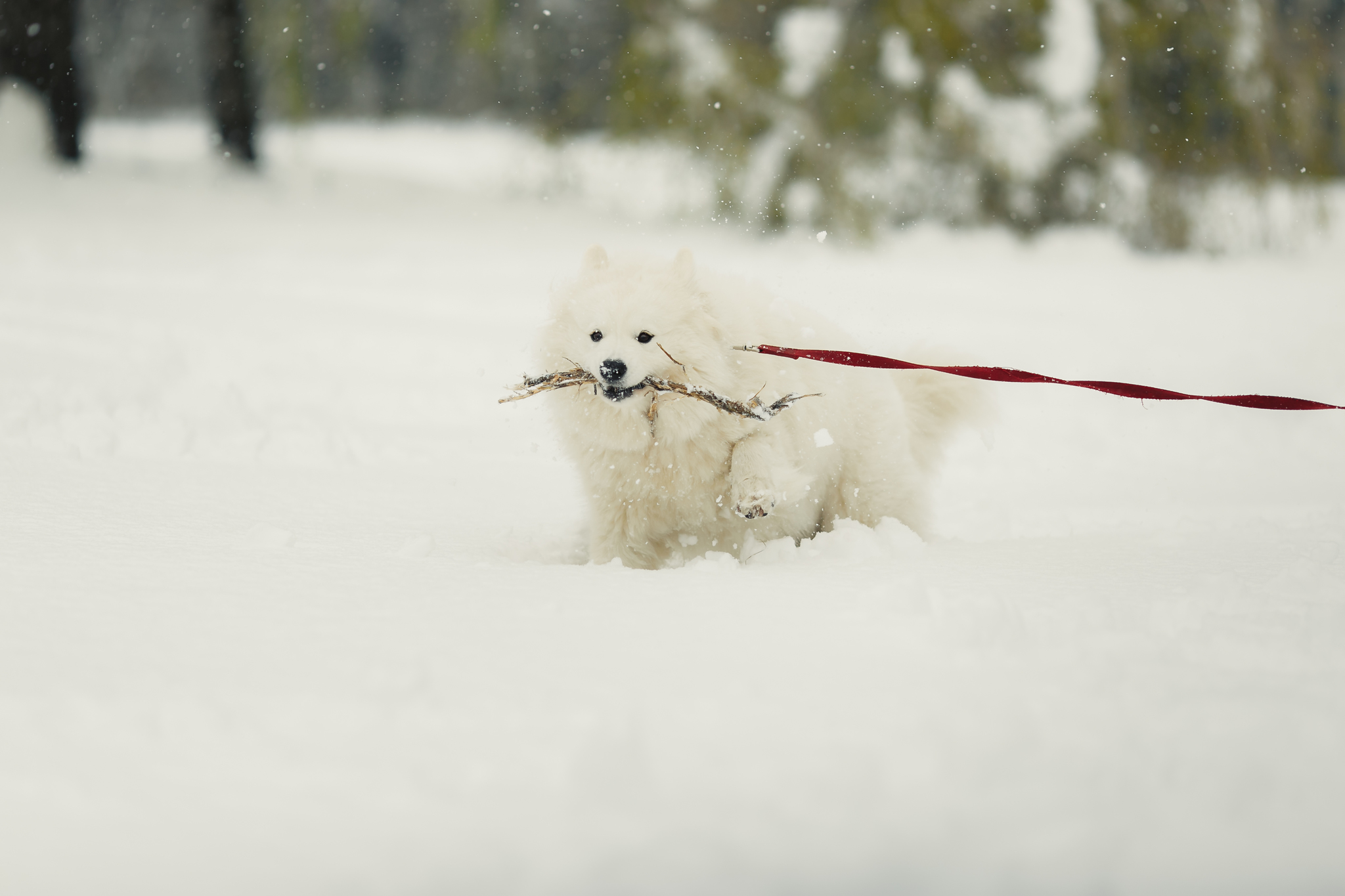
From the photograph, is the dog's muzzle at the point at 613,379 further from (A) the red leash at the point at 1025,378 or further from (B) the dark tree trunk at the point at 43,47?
(B) the dark tree trunk at the point at 43,47

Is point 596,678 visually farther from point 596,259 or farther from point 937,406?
point 937,406

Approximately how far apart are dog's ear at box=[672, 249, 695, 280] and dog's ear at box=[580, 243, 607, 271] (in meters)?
0.24

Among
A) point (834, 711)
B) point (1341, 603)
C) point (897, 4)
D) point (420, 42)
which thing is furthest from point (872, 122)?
point (420, 42)

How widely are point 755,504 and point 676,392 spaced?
0.43m

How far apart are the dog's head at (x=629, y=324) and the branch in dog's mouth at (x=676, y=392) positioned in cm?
2

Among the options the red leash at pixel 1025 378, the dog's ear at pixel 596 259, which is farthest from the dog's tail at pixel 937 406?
the dog's ear at pixel 596 259

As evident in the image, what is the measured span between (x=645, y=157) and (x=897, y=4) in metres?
Result: 2.93

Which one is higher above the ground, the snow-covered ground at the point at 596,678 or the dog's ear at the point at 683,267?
the dog's ear at the point at 683,267

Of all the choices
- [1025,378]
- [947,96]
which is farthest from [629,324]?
[947,96]

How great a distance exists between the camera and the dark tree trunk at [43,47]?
960 cm

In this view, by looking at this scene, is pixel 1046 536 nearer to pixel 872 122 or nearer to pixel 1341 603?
pixel 1341 603

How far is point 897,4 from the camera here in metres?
10.4

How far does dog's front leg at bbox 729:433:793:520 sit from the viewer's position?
3332 millimetres

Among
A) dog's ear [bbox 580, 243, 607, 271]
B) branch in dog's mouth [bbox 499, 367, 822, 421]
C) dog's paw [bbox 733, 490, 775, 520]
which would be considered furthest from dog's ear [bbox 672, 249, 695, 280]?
dog's paw [bbox 733, 490, 775, 520]
